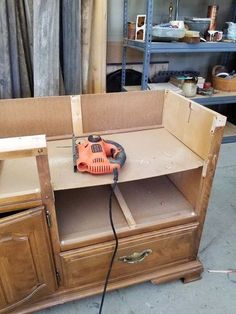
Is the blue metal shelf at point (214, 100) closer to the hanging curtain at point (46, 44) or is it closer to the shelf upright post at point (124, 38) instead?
the shelf upright post at point (124, 38)

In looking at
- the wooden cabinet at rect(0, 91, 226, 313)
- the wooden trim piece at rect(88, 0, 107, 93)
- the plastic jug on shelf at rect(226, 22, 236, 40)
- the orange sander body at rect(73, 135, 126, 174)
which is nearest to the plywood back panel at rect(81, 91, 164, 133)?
the wooden cabinet at rect(0, 91, 226, 313)

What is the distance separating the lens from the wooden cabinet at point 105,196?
748 millimetres

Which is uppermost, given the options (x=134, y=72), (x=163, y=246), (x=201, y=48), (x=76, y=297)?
(x=201, y=48)

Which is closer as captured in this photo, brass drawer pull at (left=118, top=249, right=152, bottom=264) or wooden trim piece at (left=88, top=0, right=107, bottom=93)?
brass drawer pull at (left=118, top=249, right=152, bottom=264)

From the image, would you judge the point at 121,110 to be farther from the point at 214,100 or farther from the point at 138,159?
the point at 214,100

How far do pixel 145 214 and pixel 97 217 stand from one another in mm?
180

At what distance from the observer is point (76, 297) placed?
3.12 feet

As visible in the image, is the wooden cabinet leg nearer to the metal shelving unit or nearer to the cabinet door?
the cabinet door

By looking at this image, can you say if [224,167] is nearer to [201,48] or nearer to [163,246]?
[201,48]

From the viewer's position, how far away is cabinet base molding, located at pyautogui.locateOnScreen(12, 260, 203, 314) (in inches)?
36.2

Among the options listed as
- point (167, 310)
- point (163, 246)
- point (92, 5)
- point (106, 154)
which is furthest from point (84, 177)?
point (92, 5)

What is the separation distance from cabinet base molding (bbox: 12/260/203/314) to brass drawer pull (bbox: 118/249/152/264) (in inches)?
3.9

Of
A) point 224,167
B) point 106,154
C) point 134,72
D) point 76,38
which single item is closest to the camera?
point 106,154

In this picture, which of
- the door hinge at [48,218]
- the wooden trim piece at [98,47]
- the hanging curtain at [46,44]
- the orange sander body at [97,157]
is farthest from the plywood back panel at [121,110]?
the wooden trim piece at [98,47]
